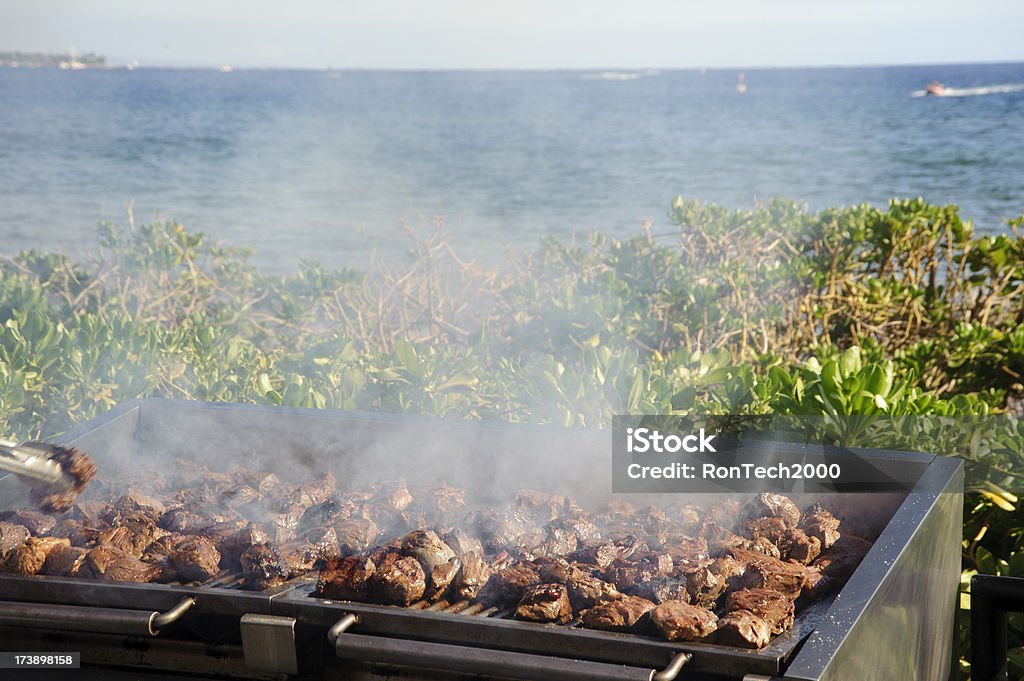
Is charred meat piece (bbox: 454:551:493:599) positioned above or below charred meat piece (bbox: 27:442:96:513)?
below

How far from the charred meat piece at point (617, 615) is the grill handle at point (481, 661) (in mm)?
154

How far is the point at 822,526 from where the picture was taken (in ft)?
7.70

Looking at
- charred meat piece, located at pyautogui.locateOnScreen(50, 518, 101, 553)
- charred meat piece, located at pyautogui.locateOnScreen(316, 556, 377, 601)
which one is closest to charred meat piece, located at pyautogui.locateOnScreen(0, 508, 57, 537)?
charred meat piece, located at pyautogui.locateOnScreen(50, 518, 101, 553)

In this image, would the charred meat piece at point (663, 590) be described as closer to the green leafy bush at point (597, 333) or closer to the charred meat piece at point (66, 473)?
the green leafy bush at point (597, 333)

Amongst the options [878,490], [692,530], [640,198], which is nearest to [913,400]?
[878,490]

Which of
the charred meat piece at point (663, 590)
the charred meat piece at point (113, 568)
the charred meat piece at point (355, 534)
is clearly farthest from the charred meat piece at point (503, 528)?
the charred meat piece at point (113, 568)

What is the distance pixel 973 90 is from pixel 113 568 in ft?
226

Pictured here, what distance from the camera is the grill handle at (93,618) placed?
74.8 inches

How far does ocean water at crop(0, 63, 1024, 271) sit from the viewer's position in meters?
21.9

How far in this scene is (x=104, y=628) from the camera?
1928mm

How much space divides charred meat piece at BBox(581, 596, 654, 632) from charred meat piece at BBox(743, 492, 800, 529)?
0.62m

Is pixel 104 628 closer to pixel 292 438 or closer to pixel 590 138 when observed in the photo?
pixel 292 438

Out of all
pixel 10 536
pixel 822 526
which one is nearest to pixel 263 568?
pixel 10 536

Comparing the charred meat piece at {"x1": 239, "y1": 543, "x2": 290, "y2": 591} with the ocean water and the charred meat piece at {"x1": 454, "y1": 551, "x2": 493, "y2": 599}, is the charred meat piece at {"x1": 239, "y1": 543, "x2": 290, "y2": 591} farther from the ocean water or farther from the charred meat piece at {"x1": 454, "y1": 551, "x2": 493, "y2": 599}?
the ocean water
